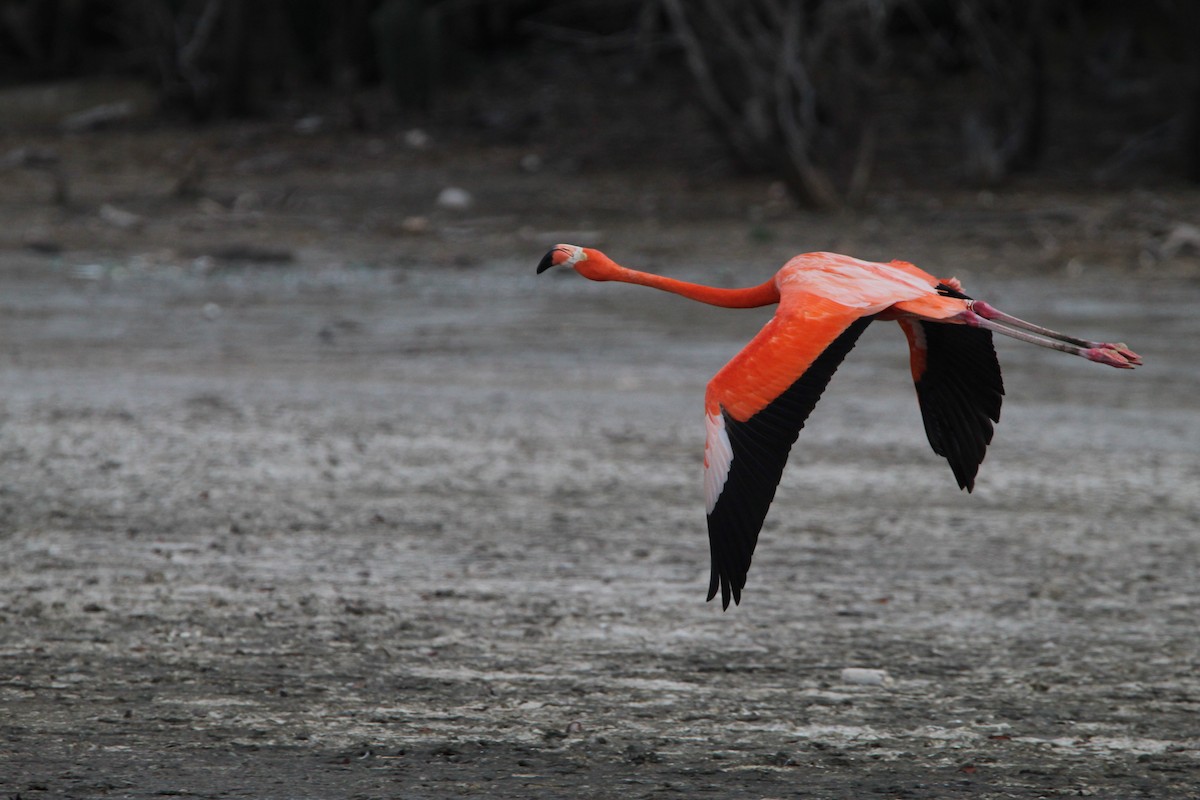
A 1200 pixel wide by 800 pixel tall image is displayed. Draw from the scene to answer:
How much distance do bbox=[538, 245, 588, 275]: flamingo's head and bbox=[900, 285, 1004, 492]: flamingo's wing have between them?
1009mm

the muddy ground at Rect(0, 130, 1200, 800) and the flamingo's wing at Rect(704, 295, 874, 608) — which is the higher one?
the flamingo's wing at Rect(704, 295, 874, 608)

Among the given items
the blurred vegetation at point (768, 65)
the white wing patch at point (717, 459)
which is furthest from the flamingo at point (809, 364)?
the blurred vegetation at point (768, 65)

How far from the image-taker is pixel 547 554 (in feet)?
21.4

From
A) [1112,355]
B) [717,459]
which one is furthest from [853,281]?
[1112,355]

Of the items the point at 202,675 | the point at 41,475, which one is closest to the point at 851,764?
the point at 202,675

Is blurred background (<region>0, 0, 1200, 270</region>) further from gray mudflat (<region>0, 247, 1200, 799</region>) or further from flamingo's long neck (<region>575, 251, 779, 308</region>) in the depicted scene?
flamingo's long neck (<region>575, 251, 779, 308</region>)

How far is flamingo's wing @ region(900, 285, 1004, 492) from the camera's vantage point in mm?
4648

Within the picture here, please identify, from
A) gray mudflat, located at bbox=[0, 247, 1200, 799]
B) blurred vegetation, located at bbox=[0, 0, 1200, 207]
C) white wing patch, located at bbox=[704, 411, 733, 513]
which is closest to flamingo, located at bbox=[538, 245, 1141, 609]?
white wing patch, located at bbox=[704, 411, 733, 513]

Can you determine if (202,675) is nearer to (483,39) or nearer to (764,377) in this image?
(764,377)

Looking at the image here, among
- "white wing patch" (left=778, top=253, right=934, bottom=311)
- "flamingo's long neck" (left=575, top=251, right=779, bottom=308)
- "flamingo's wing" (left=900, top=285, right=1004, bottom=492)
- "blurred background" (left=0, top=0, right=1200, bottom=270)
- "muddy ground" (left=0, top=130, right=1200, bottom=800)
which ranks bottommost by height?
"blurred background" (left=0, top=0, right=1200, bottom=270)

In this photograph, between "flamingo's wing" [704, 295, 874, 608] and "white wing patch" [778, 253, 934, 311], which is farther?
"white wing patch" [778, 253, 934, 311]

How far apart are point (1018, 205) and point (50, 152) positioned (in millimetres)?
12223

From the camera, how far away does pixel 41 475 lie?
24.9 ft

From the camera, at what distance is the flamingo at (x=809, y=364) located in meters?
3.84
